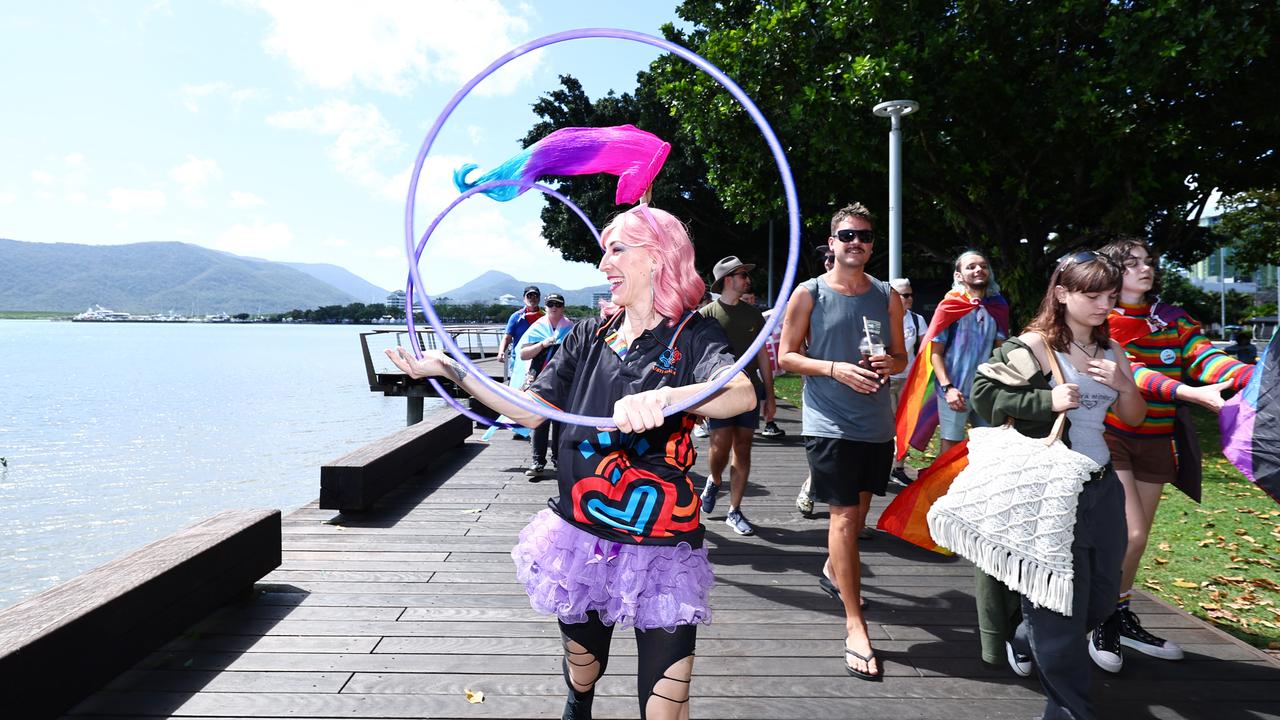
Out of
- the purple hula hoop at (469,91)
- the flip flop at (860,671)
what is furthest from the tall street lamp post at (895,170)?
the purple hula hoop at (469,91)

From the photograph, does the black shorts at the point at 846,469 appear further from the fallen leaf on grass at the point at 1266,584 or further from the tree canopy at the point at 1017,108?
the tree canopy at the point at 1017,108

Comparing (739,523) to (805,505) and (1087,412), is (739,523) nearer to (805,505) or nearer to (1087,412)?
(805,505)

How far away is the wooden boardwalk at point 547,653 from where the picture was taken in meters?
2.92

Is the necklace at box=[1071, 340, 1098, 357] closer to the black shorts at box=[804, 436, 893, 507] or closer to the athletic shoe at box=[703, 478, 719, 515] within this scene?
the black shorts at box=[804, 436, 893, 507]

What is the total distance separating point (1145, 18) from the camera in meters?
10.1

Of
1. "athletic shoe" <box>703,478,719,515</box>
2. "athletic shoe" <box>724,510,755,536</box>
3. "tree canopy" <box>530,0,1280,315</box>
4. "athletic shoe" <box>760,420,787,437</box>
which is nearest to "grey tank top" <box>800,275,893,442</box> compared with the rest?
"athletic shoe" <box>724,510,755,536</box>

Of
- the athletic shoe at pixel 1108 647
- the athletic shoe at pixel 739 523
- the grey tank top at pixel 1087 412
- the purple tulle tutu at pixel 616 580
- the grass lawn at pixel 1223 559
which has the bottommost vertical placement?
the grass lawn at pixel 1223 559

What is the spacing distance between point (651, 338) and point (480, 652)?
203 cm

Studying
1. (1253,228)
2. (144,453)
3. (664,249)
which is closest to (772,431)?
(664,249)

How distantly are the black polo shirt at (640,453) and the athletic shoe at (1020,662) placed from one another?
1.91 meters

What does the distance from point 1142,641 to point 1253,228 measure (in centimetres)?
3123

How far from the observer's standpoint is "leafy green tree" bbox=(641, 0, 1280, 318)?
35.1 feet

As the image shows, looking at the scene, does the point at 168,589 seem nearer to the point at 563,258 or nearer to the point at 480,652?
the point at 480,652

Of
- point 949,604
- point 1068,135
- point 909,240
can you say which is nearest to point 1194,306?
point 909,240
